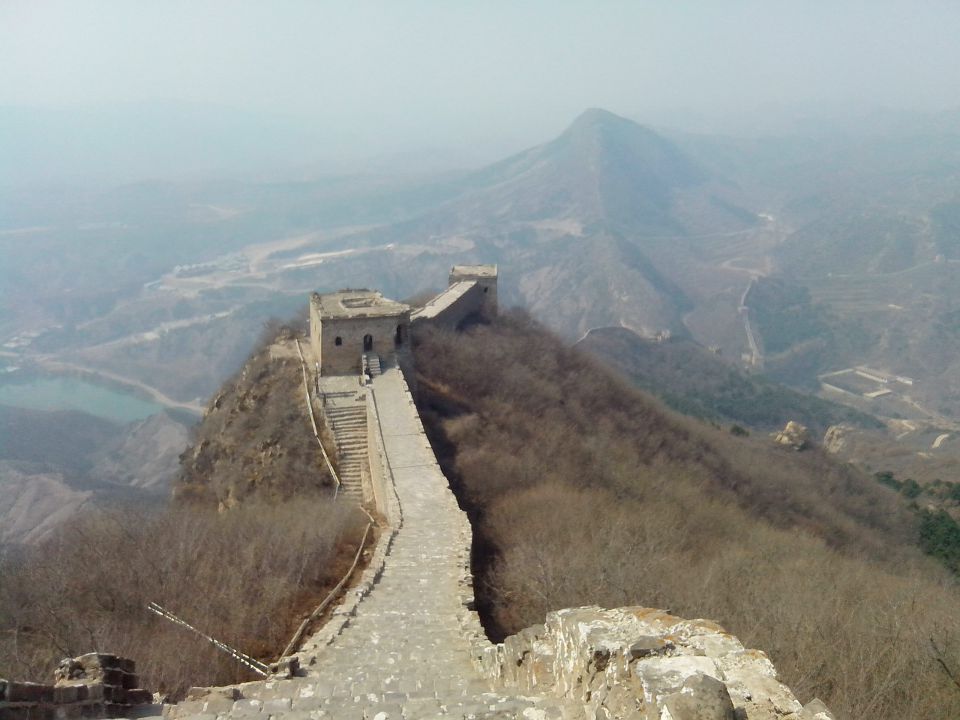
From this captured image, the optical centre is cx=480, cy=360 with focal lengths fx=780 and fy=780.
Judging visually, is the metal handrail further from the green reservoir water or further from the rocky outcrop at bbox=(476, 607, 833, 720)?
the green reservoir water

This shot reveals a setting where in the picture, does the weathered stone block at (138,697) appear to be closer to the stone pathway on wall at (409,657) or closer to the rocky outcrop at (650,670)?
the stone pathway on wall at (409,657)

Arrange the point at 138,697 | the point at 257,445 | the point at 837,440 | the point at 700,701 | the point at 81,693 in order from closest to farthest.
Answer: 1. the point at 700,701
2. the point at 81,693
3. the point at 138,697
4. the point at 257,445
5. the point at 837,440

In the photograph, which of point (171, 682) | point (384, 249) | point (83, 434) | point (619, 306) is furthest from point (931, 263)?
point (171, 682)

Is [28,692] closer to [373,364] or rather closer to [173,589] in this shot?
[173,589]

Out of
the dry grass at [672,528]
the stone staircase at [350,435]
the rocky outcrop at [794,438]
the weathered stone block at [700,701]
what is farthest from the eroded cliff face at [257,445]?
the rocky outcrop at [794,438]

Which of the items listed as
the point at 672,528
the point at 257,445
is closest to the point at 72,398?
the point at 257,445

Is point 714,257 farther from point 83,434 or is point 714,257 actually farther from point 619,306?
point 83,434

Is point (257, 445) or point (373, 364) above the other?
point (373, 364)
